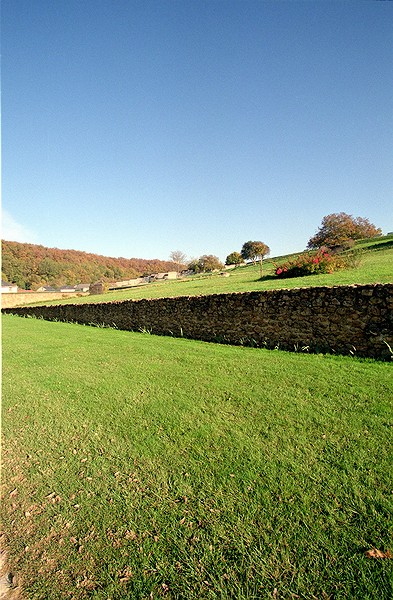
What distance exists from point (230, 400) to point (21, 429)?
3.45 m

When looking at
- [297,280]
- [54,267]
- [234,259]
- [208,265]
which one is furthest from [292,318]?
[54,267]

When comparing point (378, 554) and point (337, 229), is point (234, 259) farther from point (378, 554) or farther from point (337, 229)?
point (378, 554)

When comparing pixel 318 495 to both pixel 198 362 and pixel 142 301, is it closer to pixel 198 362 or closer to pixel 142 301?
pixel 198 362

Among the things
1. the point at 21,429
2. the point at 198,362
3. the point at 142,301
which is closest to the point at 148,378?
the point at 198,362

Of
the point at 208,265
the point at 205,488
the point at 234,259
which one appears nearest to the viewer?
the point at 205,488

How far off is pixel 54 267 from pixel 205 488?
10183cm

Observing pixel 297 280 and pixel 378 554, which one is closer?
pixel 378 554

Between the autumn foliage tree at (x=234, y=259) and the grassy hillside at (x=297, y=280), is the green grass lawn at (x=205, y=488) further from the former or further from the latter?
the autumn foliage tree at (x=234, y=259)

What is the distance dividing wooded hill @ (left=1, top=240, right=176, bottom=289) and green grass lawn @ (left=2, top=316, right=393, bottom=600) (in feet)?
297

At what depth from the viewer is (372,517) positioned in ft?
8.95

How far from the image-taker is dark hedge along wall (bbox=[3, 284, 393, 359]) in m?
6.88

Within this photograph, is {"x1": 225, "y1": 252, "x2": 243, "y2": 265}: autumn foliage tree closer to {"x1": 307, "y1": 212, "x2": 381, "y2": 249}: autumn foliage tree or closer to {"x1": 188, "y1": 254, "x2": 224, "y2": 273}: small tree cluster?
{"x1": 188, "y1": 254, "x2": 224, "y2": 273}: small tree cluster

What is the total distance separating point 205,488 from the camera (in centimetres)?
320

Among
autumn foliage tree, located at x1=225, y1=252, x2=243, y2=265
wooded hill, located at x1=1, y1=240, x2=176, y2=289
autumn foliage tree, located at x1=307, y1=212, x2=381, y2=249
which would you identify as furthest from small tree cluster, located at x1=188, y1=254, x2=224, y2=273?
wooded hill, located at x1=1, y1=240, x2=176, y2=289
